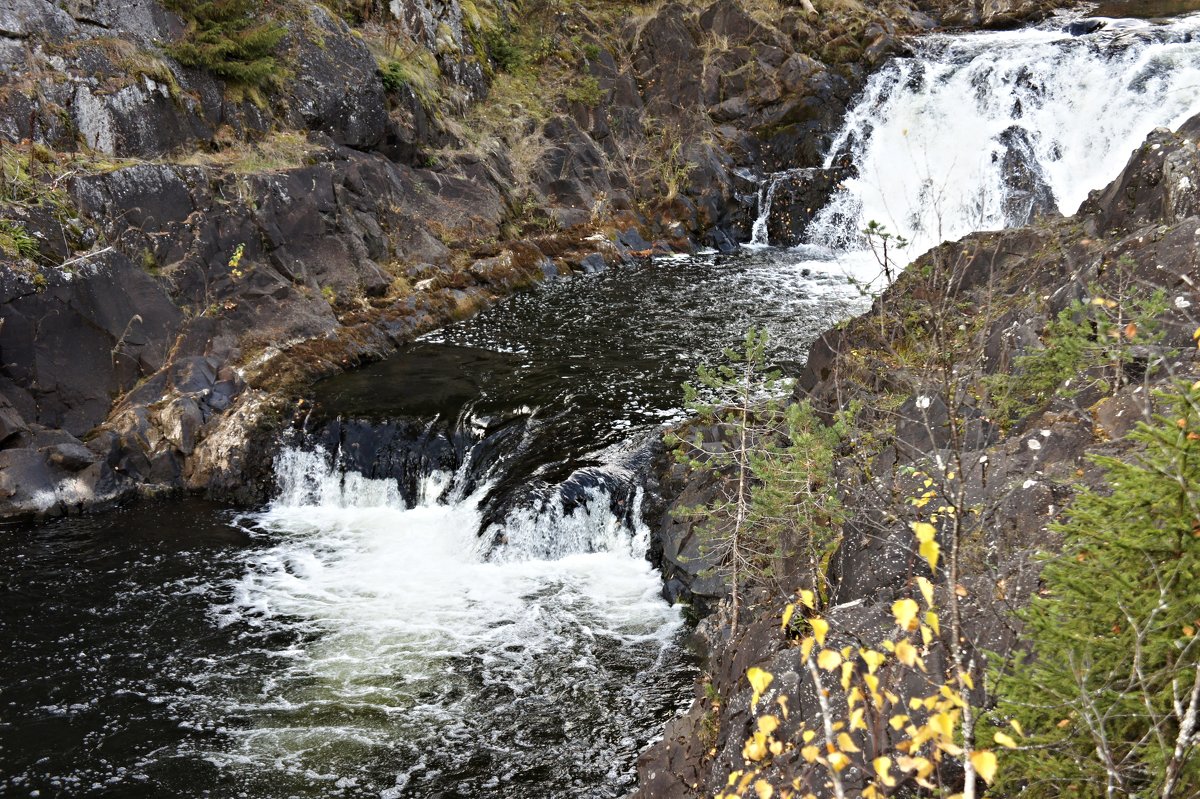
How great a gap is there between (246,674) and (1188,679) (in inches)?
276

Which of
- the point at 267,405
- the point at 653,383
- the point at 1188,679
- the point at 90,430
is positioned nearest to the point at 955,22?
the point at 653,383

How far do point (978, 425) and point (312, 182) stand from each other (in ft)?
42.6

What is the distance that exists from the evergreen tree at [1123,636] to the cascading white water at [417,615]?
420 centimetres

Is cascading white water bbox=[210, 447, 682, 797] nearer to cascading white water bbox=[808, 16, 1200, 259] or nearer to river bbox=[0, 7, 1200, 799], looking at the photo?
river bbox=[0, 7, 1200, 799]

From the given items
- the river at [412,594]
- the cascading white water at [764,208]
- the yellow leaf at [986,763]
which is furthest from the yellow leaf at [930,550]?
the cascading white water at [764,208]

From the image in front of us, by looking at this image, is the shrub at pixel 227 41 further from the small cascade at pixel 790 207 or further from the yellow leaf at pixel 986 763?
the yellow leaf at pixel 986 763

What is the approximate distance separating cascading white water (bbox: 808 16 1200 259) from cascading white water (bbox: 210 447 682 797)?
10956 millimetres

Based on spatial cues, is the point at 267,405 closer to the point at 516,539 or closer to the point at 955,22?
the point at 516,539

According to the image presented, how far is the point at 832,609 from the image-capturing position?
4613 mm

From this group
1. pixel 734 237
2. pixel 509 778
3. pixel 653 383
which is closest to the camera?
pixel 509 778

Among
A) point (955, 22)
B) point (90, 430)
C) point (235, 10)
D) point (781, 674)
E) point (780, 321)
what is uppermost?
point (955, 22)

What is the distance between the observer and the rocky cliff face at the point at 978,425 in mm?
4066

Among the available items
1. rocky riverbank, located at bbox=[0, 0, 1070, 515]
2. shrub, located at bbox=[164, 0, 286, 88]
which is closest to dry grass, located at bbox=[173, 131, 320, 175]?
rocky riverbank, located at bbox=[0, 0, 1070, 515]

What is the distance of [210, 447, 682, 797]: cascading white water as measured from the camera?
660cm
